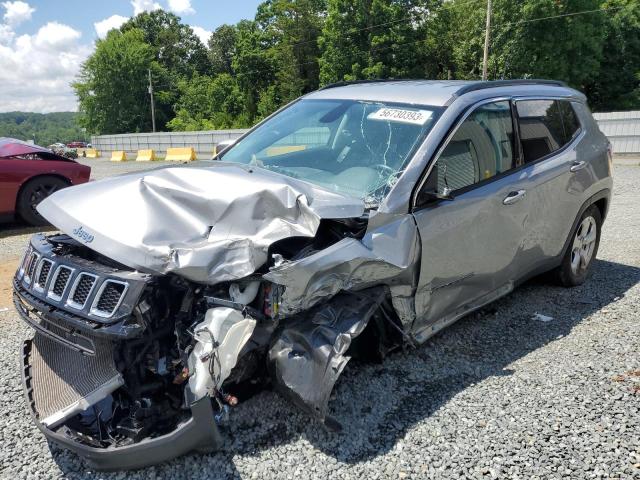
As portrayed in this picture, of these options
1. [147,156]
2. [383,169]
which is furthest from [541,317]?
[147,156]

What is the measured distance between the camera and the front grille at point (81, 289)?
2.49 meters

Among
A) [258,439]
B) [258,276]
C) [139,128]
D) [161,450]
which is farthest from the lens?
[139,128]

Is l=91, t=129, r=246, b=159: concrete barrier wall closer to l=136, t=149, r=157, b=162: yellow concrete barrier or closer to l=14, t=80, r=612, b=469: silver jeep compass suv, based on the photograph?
l=136, t=149, r=157, b=162: yellow concrete barrier

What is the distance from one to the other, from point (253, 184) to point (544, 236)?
267 cm

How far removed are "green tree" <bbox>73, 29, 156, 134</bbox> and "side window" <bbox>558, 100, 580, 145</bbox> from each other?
63.9m

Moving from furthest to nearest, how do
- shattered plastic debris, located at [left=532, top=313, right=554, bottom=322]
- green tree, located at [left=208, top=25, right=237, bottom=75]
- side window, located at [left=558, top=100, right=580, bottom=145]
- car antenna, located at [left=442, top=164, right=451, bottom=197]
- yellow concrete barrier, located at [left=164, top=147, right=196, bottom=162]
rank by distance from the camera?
green tree, located at [left=208, top=25, right=237, bottom=75]
yellow concrete barrier, located at [left=164, top=147, right=196, bottom=162]
side window, located at [left=558, top=100, right=580, bottom=145]
shattered plastic debris, located at [left=532, top=313, right=554, bottom=322]
car antenna, located at [left=442, top=164, right=451, bottom=197]

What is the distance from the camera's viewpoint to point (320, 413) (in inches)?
104

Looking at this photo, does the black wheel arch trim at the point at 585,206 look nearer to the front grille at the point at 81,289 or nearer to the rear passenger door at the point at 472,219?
Answer: the rear passenger door at the point at 472,219

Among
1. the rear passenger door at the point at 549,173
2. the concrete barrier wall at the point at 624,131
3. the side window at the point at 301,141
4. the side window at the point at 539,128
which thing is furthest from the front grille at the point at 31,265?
the concrete barrier wall at the point at 624,131

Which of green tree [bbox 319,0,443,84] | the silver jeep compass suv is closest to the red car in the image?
the silver jeep compass suv

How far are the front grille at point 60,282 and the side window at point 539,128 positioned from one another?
11.1 ft

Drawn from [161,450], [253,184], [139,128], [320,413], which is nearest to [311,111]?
[253,184]

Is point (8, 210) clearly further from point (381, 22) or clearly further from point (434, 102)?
point (381, 22)

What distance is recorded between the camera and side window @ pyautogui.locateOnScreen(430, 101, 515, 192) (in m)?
3.53
